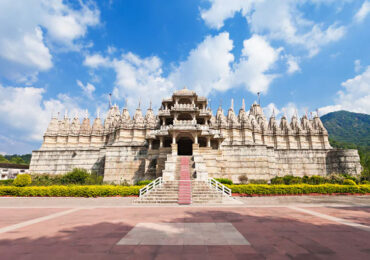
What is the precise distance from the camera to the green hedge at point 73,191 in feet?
55.9

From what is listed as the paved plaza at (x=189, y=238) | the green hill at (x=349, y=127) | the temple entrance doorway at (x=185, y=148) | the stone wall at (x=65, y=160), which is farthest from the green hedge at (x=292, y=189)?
the green hill at (x=349, y=127)

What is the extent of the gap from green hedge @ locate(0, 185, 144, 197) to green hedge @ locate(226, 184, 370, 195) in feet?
34.4

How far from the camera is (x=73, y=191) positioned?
694 inches

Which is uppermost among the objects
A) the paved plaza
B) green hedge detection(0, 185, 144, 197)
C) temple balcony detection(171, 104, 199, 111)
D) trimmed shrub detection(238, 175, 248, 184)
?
temple balcony detection(171, 104, 199, 111)

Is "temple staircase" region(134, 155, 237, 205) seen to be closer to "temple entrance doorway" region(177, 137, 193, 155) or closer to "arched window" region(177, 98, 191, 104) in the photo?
"temple entrance doorway" region(177, 137, 193, 155)

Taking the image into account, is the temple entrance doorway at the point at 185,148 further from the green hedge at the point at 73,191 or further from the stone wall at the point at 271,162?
the green hedge at the point at 73,191

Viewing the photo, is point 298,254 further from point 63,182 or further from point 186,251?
point 63,182

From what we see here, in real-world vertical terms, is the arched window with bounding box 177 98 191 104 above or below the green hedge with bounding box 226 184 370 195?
above

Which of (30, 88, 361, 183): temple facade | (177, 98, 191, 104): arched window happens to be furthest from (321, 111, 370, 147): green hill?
(177, 98, 191, 104): arched window

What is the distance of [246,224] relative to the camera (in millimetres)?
8031

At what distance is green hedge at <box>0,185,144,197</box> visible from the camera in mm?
17047

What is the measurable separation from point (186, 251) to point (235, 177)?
25.2 m

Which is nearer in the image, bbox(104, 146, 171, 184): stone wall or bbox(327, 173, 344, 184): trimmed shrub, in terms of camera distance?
bbox(327, 173, 344, 184): trimmed shrub

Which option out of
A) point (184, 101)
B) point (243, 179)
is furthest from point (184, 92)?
point (243, 179)
